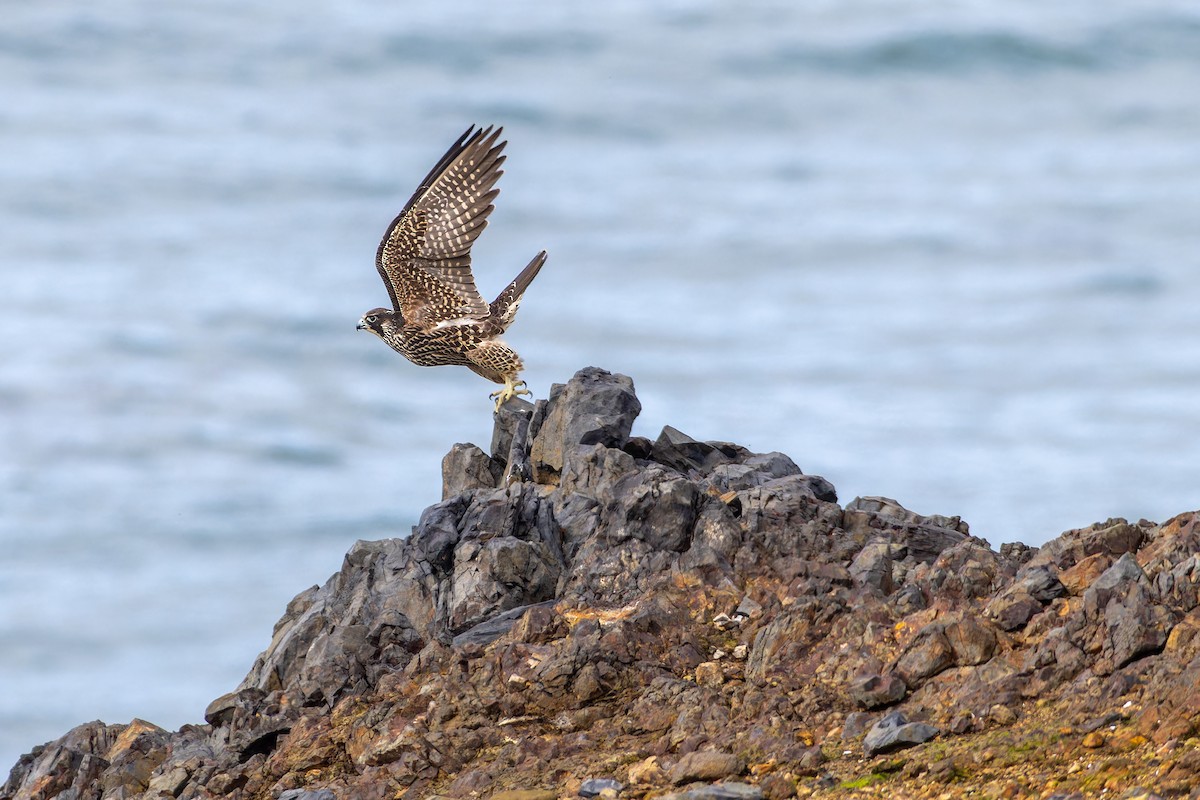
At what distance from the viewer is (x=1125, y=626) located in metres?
15.8

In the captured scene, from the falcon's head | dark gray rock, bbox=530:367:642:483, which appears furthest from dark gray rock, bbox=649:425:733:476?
the falcon's head

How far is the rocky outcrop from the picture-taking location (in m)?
15.4

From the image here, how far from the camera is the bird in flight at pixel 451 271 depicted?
1118 inches

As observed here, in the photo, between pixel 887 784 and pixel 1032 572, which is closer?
pixel 887 784

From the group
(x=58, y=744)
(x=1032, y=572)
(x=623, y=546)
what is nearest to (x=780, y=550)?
(x=623, y=546)

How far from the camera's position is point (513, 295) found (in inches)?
1154

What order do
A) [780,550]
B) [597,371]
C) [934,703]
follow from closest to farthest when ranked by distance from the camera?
[934,703], [780,550], [597,371]

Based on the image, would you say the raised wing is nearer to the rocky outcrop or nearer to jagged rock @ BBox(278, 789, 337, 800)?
the rocky outcrop

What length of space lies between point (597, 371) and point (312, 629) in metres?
6.14

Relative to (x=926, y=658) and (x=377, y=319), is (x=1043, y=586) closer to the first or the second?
(x=926, y=658)

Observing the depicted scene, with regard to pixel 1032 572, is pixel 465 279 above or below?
above

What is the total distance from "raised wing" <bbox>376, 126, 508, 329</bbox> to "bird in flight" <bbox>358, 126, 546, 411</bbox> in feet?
0.05

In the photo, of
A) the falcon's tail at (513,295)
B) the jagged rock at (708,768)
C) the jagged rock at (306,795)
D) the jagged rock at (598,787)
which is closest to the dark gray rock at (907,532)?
the jagged rock at (708,768)

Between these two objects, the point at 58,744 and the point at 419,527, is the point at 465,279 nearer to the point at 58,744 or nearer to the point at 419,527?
the point at 419,527
